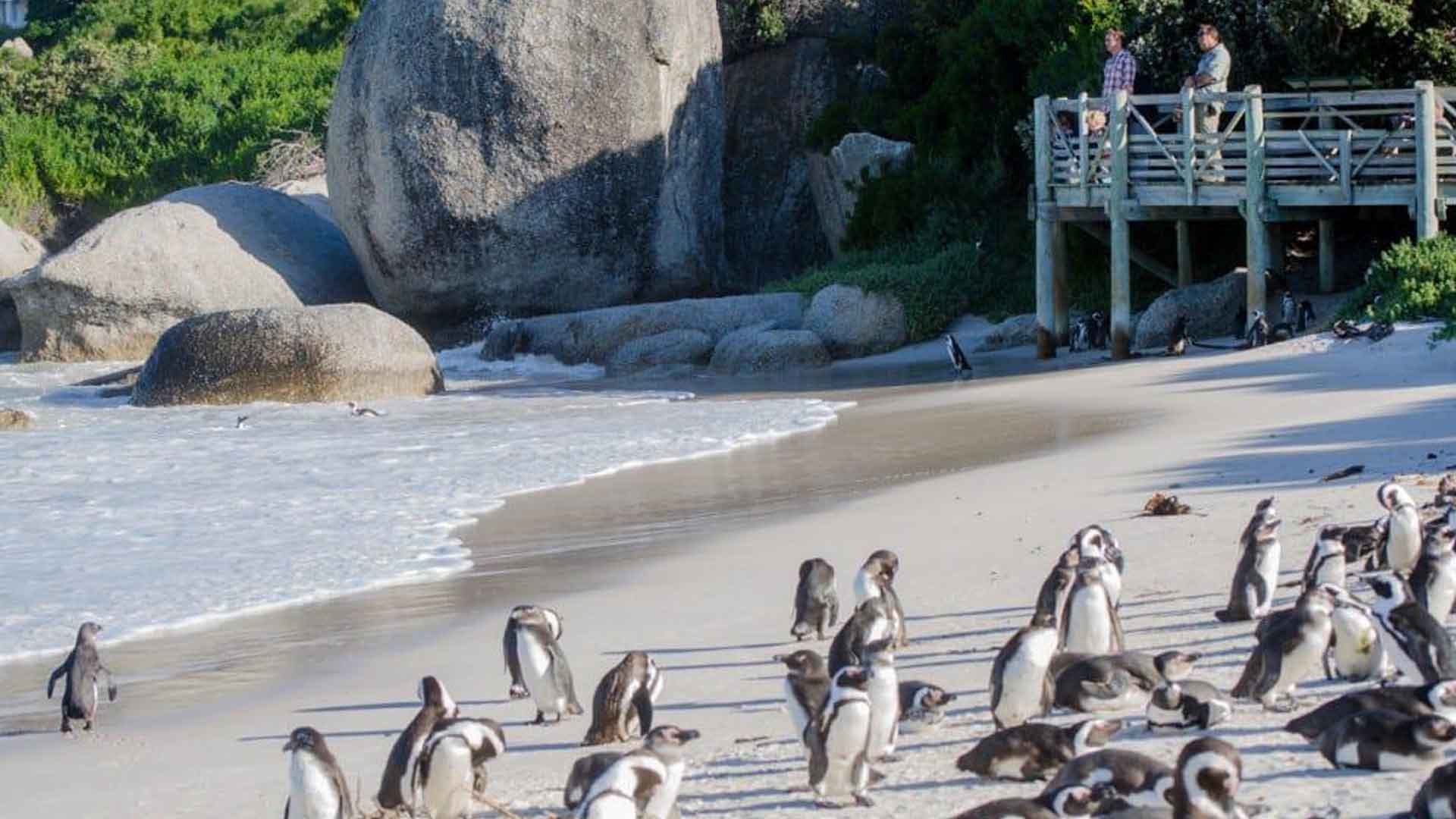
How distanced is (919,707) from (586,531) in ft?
18.6

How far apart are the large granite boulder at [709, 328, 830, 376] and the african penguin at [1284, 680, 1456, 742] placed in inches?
678

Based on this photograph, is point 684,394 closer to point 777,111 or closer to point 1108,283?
point 1108,283

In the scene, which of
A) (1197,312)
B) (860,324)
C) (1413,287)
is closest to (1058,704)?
(1413,287)

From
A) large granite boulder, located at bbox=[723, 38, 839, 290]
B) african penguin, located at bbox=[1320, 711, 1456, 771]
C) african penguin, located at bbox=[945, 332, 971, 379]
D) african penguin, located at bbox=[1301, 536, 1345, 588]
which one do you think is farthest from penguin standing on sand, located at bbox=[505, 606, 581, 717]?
Result: large granite boulder, located at bbox=[723, 38, 839, 290]

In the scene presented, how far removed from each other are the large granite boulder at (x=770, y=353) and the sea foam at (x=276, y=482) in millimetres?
1707

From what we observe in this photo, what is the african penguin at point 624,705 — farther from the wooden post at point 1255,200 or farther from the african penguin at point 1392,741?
the wooden post at point 1255,200

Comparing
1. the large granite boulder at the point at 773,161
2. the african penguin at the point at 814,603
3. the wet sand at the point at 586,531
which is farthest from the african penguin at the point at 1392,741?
the large granite boulder at the point at 773,161

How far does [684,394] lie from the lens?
2127 cm

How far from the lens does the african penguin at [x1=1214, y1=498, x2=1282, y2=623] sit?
8.12 meters

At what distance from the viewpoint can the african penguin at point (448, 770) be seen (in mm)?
6508

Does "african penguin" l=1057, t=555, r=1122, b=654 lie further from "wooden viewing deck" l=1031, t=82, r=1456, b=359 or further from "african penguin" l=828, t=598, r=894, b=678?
"wooden viewing deck" l=1031, t=82, r=1456, b=359

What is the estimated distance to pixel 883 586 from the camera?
331 inches

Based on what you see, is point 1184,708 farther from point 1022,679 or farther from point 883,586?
point 883,586

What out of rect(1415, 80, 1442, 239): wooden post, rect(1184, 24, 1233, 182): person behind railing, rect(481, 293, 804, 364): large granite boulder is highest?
rect(1184, 24, 1233, 182): person behind railing
